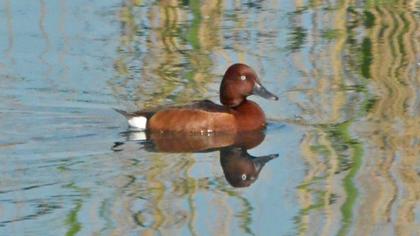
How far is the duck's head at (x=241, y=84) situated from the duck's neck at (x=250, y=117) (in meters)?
0.10

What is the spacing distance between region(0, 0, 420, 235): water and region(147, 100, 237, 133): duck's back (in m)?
0.19

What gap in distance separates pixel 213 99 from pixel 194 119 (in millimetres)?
775

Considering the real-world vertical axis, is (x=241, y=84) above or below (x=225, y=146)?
above

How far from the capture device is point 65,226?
6785 mm

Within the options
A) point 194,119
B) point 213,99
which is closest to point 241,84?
point 194,119

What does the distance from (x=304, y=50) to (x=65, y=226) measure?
15.3ft

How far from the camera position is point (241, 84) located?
9.59 metres

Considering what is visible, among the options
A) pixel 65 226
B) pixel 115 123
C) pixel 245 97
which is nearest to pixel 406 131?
pixel 245 97

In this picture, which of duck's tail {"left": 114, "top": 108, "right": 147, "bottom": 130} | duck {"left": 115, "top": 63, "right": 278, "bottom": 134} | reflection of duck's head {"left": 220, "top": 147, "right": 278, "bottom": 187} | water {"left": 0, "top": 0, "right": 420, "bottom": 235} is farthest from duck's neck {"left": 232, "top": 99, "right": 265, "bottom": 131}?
duck's tail {"left": 114, "top": 108, "right": 147, "bottom": 130}

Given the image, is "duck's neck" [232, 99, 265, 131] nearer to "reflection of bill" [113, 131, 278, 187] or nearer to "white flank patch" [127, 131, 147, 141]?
"reflection of bill" [113, 131, 278, 187]

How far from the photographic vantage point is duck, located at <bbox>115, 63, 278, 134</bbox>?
9344 mm

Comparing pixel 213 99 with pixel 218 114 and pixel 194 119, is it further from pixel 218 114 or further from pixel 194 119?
pixel 194 119

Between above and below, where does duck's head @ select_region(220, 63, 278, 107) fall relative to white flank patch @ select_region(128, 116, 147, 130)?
above

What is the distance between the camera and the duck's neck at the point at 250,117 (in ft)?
30.8
